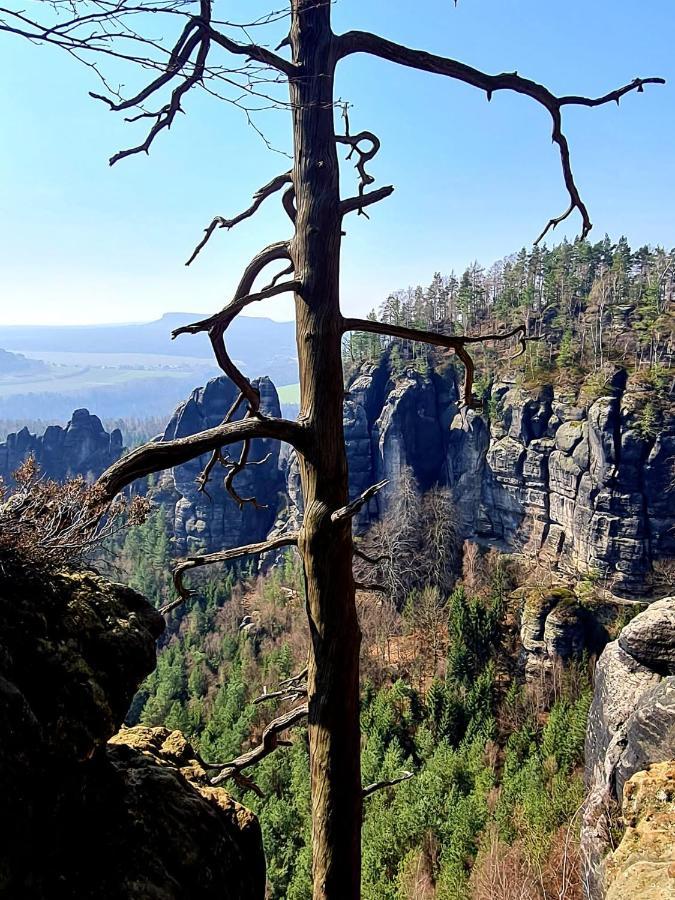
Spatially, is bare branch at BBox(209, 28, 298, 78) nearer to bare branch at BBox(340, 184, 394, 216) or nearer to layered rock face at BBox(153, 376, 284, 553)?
bare branch at BBox(340, 184, 394, 216)

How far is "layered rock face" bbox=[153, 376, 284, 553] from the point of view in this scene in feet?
182

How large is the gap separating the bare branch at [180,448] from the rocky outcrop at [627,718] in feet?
12.9

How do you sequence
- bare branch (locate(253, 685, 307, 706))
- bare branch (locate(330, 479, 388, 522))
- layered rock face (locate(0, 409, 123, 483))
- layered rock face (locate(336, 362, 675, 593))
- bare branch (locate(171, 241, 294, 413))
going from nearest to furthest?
A: bare branch (locate(330, 479, 388, 522)) → bare branch (locate(171, 241, 294, 413)) → bare branch (locate(253, 685, 307, 706)) → layered rock face (locate(336, 362, 675, 593)) → layered rock face (locate(0, 409, 123, 483))

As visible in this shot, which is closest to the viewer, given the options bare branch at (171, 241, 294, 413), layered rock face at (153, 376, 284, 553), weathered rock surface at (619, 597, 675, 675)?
bare branch at (171, 241, 294, 413)

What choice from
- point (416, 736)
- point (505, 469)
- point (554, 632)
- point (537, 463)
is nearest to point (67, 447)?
point (505, 469)

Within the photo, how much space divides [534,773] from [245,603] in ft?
99.9

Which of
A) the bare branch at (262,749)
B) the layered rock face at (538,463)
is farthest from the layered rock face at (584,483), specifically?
the bare branch at (262,749)

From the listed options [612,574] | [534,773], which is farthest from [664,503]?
[534,773]

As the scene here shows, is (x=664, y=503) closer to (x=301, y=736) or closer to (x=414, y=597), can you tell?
(x=414, y=597)

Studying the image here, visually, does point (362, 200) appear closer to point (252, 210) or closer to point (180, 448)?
point (252, 210)

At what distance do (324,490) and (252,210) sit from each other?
147cm

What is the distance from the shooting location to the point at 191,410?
2359 inches

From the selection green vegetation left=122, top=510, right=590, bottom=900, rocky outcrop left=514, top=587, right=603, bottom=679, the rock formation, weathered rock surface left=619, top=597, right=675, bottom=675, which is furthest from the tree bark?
rocky outcrop left=514, top=587, right=603, bottom=679

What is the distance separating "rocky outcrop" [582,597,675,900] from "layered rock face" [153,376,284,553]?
4478 cm
